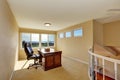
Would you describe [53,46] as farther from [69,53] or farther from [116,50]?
[116,50]

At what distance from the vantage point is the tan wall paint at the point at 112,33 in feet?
13.5

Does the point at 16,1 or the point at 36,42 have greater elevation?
the point at 16,1

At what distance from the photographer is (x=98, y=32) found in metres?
4.23

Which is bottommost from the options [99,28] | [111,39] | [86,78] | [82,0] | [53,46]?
[86,78]

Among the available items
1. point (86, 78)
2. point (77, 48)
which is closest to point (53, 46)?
point (77, 48)

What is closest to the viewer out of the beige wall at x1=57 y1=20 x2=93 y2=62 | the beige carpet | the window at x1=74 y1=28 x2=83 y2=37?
the beige carpet

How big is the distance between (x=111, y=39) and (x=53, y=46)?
4652 millimetres

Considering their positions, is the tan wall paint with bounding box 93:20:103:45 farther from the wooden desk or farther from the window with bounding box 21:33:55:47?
the window with bounding box 21:33:55:47

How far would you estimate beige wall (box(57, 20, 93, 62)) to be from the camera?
4.20 metres

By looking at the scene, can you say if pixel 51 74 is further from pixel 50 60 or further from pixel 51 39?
pixel 51 39

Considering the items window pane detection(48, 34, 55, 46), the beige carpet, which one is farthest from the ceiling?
window pane detection(48, 34, 55, 46)

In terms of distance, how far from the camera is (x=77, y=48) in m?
5.08

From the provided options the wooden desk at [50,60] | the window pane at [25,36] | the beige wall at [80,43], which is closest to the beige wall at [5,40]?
the wooden desk at [50,60]

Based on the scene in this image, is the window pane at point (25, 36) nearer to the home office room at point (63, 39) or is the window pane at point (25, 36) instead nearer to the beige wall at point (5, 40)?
the home office room at point (63, 39)
